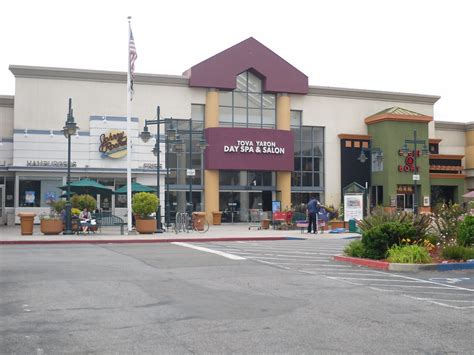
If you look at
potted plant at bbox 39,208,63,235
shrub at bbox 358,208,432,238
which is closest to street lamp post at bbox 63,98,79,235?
potted plant at bbox 39,208,63,235

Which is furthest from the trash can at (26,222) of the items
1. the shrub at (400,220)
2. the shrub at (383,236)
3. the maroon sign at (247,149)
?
the maroon sign at (247,149)

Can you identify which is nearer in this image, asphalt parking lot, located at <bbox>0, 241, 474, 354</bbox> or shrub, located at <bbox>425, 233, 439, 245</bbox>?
asphalt parking lot, located at <bbox>0, 241, 474, 354</bbox>

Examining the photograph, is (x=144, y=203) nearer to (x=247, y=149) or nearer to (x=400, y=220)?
(x=400, y=220)

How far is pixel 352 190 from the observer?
3100 cm

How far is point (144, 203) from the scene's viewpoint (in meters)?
26.8

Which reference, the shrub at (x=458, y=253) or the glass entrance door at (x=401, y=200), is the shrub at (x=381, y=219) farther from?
the glass entrance door at (x=401, y=200)

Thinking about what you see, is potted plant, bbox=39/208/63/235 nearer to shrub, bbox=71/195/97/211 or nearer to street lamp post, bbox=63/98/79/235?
street lamp post, bbox=63/98/79/235

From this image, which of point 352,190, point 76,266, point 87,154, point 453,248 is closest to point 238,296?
point 76,266

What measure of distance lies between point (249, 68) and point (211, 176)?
26.6 ft

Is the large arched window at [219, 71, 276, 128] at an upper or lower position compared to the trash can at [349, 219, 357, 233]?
upper

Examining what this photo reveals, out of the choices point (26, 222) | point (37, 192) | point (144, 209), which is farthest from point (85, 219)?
point (37, 192)

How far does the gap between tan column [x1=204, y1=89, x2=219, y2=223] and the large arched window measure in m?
0.94

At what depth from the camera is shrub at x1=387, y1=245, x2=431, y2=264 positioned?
14.1 m

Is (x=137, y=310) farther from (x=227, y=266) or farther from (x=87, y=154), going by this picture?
(x=87, y=154)
